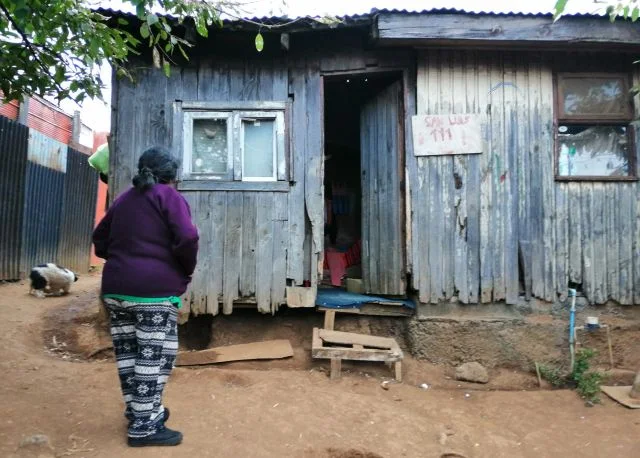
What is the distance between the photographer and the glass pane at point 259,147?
5.23 m

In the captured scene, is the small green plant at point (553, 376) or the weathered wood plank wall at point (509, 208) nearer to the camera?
the small green plant at point (553, 376)

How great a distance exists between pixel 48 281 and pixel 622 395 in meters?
8.46

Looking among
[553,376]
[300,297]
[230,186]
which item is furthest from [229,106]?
[553,376]

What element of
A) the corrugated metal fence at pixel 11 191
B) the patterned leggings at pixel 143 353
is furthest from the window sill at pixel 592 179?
the corrugated metal fence at pixel 11 191

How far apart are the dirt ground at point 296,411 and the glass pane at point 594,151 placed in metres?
2.42

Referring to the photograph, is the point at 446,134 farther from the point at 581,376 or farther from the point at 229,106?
the point at 581,376

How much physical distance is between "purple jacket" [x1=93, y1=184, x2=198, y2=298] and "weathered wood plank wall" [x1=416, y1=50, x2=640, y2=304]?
9.69 ft

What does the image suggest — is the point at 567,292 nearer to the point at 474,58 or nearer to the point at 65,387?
the point at 474,58

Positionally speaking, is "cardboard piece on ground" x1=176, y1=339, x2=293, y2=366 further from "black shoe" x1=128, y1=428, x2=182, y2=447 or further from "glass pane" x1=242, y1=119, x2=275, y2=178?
"glass pane" x1=242, y1=119, x2=275, y2=178

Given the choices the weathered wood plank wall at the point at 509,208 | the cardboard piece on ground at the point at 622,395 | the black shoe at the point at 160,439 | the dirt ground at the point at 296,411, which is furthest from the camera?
the weathered wood plank wall at the point at 509,208

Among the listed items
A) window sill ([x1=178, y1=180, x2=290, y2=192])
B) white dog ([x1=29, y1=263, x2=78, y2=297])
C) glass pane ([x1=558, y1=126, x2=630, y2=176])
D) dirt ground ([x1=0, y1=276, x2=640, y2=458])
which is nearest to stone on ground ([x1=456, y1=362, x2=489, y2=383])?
dirt ground ([x1=0, y1=276, x2=640, y2=458])

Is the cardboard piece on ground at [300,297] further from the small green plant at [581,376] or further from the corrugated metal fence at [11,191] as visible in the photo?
the corrugated metal fence at [11,191]

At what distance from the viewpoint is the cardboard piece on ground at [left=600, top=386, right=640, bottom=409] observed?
4.21m

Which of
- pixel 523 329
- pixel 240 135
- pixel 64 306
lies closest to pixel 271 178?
pixel 240 135
